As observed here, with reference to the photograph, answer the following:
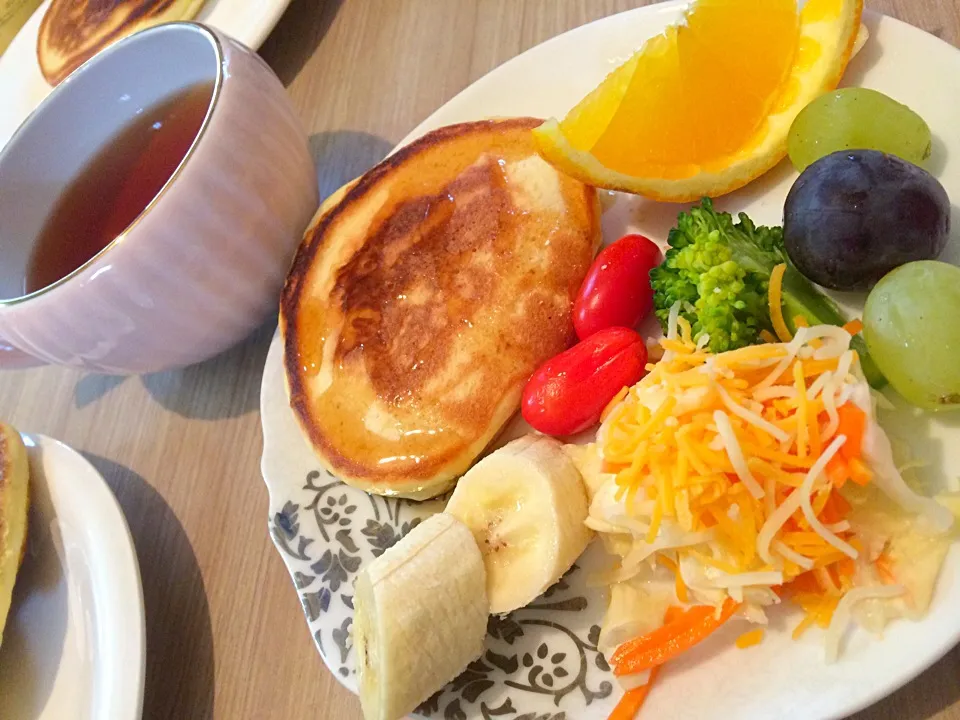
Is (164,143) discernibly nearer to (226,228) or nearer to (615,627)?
(226,228)

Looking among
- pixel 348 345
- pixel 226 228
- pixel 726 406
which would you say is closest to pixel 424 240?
pixel 348 345

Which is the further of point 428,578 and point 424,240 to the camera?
point 424,240

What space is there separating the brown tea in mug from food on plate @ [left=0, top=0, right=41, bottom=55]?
1429mm

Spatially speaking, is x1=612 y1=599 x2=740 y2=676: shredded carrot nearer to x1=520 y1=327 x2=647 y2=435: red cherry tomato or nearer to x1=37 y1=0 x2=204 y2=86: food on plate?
x1=520 y1=327 x2=647 y2=435: red cherry tomato

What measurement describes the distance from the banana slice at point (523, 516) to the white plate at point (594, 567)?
68mm

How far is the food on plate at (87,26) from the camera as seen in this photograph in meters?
2.06

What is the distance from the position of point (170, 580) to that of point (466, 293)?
2.95ft

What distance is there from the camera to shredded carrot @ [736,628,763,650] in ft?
3.30

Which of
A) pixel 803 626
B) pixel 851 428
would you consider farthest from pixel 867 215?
pixel 803 626

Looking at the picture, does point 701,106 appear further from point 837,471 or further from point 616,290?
point 837,471

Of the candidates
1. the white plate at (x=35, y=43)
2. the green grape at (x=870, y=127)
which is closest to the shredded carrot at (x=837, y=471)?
the green grape at (x=870, y=127)

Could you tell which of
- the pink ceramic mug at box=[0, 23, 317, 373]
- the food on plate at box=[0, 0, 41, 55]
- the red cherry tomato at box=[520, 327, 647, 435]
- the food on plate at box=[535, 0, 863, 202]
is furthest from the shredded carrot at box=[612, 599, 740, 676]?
the food on plate at box=[0, 0, 41, 55]

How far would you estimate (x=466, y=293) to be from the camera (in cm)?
140

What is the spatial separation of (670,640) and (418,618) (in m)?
0.38
